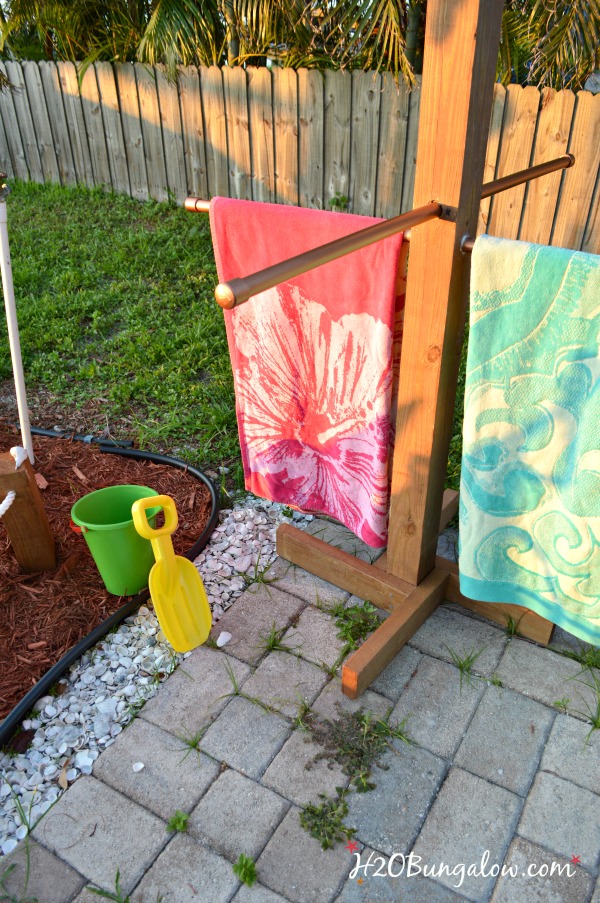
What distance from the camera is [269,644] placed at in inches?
88.5

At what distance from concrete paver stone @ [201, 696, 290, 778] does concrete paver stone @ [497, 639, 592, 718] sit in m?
0.75

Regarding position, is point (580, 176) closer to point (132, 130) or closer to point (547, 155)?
point (547, 155)

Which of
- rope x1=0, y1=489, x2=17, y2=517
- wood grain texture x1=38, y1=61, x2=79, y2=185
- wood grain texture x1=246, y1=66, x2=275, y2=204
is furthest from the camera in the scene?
wood grain texture x1=38, y1=61, x2=79, y2=185

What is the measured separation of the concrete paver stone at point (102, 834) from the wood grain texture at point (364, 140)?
4.71 meters

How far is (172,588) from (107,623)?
1.03 feet

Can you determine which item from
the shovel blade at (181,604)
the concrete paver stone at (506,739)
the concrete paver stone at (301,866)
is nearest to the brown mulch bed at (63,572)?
the shovel blade at (181,604)

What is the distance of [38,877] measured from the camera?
1670mm

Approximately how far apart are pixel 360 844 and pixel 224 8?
19.4 feet

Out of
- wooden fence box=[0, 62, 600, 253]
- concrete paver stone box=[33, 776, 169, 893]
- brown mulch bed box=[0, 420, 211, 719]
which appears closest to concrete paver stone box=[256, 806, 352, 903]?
concrete paver stone box=[33, 776, 169, 893]

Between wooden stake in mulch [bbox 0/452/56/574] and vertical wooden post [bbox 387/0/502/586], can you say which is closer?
vertical wooden post [bbox 387/0/502/586]

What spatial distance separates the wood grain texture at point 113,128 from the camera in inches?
249

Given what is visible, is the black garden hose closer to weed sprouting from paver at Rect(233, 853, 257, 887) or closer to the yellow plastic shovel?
the yellow plastic shovel

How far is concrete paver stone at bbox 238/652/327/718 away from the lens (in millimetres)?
2074

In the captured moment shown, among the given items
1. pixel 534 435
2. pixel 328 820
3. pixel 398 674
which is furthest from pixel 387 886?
pixel 534 435
